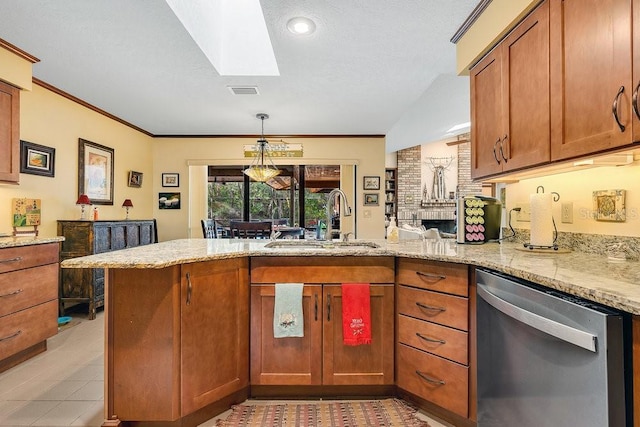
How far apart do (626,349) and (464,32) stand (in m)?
2.10

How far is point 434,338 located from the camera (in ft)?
5.65

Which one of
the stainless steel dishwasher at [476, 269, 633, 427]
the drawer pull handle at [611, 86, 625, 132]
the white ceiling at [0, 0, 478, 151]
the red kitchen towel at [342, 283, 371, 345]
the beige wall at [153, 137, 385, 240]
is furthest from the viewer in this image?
the beige wall at [153, 137, 385, 240]

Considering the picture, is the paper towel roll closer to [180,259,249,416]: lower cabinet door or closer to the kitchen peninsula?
the kitchen peninsula

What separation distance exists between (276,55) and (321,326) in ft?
7.06

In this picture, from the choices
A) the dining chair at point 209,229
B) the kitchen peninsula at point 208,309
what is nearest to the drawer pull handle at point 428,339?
the kitchen peninsula at point 208,309

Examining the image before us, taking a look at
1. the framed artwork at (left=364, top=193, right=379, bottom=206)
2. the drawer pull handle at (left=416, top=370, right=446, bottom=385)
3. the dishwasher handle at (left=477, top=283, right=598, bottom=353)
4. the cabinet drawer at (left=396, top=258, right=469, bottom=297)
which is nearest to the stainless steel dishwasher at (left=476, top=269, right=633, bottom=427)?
the dishwasher handle at (left=477, top=283, right=598, bottom=353)

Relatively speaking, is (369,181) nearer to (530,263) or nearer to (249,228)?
(249,228)

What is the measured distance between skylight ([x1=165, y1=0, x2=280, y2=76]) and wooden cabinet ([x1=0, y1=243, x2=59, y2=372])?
2044 mm

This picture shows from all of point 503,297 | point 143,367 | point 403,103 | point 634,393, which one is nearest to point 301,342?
point 143,367

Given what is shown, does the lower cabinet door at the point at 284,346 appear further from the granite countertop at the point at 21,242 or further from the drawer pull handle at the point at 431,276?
the granite countertop at the point at 21,242

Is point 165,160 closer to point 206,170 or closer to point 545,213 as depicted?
point 206,170

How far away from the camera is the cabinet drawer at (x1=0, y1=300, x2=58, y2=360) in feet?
7.48

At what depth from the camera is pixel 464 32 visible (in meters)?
2.22

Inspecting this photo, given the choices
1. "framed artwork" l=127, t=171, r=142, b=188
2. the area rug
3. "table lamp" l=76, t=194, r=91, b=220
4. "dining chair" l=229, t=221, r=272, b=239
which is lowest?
the area rug
